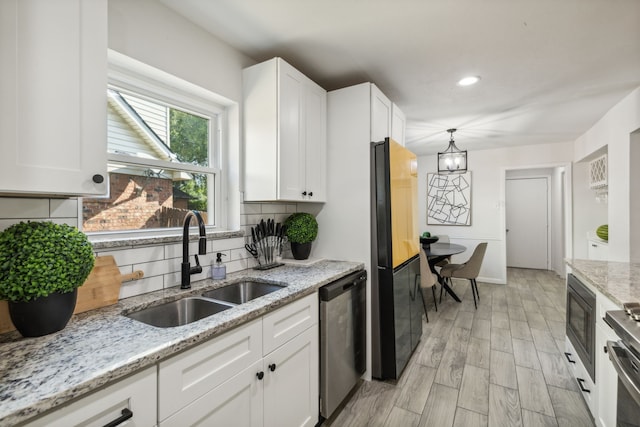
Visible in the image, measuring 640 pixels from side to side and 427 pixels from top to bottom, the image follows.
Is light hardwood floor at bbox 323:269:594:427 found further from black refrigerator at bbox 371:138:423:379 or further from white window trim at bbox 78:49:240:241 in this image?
white window trim at bbox 78:49:240:241

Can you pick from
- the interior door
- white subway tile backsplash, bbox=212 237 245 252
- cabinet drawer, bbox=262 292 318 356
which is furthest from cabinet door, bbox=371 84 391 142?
the interior door

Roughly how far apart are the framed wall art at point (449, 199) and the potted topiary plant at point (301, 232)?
401 centimetres

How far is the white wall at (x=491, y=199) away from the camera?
4977 mm

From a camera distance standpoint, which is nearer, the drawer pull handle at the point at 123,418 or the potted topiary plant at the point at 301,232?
the drawer pull handle at the point at 123,418

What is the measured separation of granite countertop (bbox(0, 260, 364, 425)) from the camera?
69cm

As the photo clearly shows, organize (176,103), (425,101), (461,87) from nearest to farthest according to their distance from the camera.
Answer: (176,103)
(461,87)
(425,101)

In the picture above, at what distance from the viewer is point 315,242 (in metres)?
2.51

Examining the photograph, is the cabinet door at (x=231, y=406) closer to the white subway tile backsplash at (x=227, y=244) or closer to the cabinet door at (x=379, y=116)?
the white subway tile backsplash at (x=227, y=244)

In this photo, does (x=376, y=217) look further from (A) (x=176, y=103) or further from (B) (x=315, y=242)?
(A) (x=176, y=103)

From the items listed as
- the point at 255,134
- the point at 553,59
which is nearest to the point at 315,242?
the point at 255,134

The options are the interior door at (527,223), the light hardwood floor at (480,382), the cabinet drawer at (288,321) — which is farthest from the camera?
the interior door at (527,223)

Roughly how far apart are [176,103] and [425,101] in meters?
2.29

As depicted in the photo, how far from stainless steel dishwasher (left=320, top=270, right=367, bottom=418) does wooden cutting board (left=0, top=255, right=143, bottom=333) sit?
1024mm

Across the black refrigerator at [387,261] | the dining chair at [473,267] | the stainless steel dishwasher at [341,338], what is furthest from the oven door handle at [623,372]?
the dining chair at [473,267]
